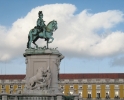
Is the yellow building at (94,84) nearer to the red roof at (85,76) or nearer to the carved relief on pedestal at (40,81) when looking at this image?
the red roof at (85,76)

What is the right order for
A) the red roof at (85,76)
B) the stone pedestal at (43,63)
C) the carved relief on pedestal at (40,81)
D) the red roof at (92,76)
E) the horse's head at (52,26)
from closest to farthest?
the carved relief on pedestal at (40,81) → the stone pedestal at (43,63) → the horse's head at (52,26) → the red roof at (85,76) → the red roof at (92,76)

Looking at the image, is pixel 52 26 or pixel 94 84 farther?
pixel 94 84

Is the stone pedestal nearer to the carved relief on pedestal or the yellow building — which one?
the carved relief on pedestal

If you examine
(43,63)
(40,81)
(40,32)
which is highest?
(40,32)

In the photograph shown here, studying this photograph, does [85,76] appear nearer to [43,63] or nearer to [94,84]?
[94,84]

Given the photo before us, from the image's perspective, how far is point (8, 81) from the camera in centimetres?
9675

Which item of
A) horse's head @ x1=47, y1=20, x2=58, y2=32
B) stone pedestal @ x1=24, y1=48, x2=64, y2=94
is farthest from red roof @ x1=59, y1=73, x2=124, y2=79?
stone pedestal @ x1=24, y1=48, x2=64, y2=94

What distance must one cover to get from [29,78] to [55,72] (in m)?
2.56

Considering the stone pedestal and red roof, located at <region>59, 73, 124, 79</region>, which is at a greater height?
red roof, located at <region>59, 73, 124, 79</region>

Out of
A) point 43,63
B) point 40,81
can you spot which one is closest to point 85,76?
point 43,63

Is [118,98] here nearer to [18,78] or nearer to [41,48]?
[18,78]

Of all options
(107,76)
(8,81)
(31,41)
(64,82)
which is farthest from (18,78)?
(31,41)

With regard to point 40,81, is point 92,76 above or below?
above

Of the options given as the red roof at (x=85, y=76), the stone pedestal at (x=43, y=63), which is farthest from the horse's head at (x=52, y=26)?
the red roof at (x=85, y=76)
